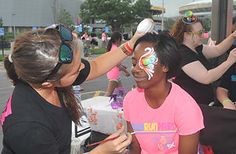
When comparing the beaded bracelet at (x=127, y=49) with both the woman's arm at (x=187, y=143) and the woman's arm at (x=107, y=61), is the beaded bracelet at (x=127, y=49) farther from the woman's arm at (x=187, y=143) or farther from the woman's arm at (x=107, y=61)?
the woman's arm at (x=187, y=143)

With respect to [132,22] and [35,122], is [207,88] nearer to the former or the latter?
[35,122]

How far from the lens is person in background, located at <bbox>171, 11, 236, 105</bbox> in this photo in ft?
9.46

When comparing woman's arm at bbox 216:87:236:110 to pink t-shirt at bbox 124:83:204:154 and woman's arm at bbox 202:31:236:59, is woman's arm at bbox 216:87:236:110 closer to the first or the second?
woman's arm at bbox 202:31:236:59

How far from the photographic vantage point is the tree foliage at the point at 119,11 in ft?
159

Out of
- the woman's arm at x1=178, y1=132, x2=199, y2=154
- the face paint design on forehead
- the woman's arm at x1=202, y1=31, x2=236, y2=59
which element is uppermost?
the face paint design on forehead

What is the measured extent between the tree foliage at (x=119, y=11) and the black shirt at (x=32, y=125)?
4646 centimetres

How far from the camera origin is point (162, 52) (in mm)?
2240

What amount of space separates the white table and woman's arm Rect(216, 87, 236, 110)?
3.11 ft

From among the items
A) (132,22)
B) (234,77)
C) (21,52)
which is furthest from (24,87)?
(132,22)

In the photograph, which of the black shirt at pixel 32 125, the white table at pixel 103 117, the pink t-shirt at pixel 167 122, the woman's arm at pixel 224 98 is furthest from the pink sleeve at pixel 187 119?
the white table at pixel 103 117

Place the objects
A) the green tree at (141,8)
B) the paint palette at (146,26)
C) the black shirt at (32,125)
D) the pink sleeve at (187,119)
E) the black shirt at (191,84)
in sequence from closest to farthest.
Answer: the black shirt at (32,125) → the pink sleeve at (187,119) → the paint palette at (146,26) → the black shirt at (191,84) → the green tree at (141,8)

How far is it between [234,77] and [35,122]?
79.0 inches

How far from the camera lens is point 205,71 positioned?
115 inches

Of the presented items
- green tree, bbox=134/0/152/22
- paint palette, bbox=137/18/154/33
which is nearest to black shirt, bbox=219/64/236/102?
paint palette, bbox=137/18/154/33
